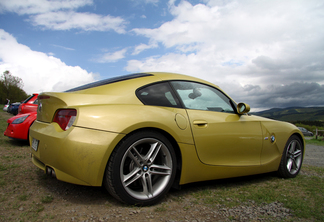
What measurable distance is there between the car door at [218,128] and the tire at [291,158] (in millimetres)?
765

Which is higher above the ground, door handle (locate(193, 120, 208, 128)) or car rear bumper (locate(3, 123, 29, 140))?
door handle (locate(193, 120, 208, 128))

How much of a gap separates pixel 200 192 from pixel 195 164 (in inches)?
17.7

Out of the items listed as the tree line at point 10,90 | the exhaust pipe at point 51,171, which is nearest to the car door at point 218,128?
the exhaust pipe at point 51,171

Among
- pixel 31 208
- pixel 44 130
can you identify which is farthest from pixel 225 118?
pixel 31 208

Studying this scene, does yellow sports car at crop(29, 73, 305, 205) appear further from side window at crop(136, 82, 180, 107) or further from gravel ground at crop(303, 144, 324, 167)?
gravel ground at crop(303, 144, 324, 167)

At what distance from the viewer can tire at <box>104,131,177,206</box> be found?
2.20 m

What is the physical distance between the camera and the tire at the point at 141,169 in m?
2.20

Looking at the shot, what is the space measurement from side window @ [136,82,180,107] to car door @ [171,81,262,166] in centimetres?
13

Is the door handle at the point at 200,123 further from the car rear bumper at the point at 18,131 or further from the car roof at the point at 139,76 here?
the car rear bumper at the point at 18,131

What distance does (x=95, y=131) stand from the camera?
7.09 feet

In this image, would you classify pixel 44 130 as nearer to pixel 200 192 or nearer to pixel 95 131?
pixel 95 131

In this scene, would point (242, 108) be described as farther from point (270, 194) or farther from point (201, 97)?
point (270, 194)

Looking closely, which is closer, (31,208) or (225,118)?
(31,208)

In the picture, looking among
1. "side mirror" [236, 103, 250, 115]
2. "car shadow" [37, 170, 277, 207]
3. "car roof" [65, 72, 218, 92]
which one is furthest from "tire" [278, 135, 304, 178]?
Result: "car roof" [65, 72, 218, 92]
